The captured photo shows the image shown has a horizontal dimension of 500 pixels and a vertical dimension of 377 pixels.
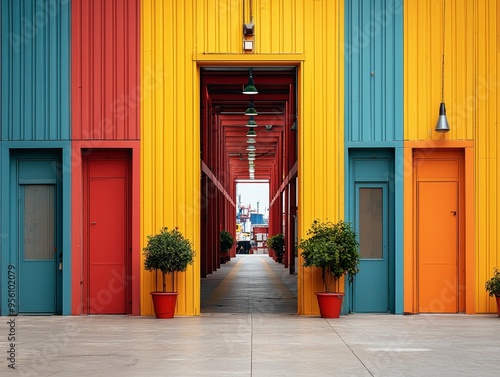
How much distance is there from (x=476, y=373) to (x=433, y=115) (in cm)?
663

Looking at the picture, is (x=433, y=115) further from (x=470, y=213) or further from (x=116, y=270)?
(x=116, y=270)

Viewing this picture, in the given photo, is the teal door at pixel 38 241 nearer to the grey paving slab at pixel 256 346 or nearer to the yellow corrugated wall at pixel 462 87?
the grey paving slab at pixel 256 346

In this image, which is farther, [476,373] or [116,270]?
[116,270]

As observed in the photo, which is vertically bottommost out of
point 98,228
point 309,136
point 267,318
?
point 267,318

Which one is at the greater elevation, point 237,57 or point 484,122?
point 237,57

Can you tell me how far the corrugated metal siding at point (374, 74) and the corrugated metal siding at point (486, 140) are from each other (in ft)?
4.23

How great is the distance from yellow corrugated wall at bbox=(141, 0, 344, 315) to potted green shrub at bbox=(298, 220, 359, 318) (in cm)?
43

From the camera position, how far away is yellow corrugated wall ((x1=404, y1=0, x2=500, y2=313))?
14.1m

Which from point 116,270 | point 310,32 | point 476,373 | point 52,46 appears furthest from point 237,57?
point 476,373

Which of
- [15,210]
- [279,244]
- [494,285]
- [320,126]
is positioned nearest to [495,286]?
[494,285]

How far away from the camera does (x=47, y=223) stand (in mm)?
14383

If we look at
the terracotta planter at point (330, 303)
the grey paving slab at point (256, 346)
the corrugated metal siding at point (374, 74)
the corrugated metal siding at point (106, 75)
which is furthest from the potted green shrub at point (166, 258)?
the corrugated metal siding at point (374, 74)

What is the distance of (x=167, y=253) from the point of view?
13211mm

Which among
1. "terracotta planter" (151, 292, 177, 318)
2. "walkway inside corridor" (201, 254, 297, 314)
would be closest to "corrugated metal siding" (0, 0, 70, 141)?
"terracotta planter" (151, 292, 177, 318)
